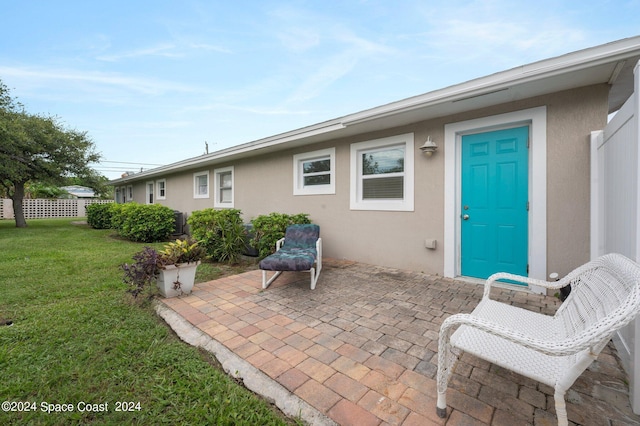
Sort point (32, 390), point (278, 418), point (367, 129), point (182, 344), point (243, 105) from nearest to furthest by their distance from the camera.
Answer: point (278, 418) → point (32, 390) → point (182, 344) → point (367, 129) → point (243, 105)

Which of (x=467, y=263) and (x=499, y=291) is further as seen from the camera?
(x=467, y=263)

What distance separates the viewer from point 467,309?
2934 millimetres

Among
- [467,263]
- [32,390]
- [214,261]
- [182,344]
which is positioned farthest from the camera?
[214,261]

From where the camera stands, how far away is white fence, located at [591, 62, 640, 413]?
152cm

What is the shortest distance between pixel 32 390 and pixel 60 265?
182 inches

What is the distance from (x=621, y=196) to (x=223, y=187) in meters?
9.03

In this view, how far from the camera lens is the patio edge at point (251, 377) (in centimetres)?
149

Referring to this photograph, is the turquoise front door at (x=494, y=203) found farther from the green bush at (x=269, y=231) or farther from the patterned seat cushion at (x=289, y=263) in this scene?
the green bush at (x=269, y=231)

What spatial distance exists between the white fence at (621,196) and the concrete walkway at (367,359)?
0.90 feet

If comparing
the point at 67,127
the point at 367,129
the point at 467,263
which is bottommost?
the point at 467,263

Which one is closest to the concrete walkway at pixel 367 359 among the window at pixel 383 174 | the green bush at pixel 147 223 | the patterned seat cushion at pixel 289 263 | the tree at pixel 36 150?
the patterned seat cushion at pixel 289 263

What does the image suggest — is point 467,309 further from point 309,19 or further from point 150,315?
point 309,19

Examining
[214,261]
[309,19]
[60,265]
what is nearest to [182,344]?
[214,261]

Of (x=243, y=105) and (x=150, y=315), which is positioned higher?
(x=243, y=105)
